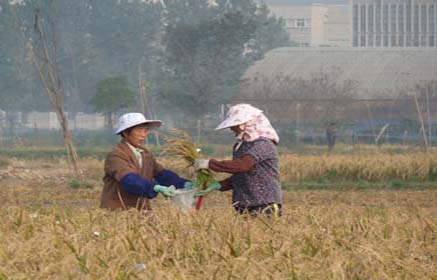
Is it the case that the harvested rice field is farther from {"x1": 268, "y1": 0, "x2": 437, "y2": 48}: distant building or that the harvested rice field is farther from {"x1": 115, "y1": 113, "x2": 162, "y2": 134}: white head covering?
{"x1": 268, "y1": 0, "x2": 437, "y2": 48}: distant building

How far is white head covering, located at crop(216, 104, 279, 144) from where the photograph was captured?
32.2 feet

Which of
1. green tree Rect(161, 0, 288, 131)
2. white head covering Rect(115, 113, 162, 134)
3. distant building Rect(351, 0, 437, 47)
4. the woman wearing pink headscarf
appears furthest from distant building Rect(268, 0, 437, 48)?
the woman wearing pink headscarf

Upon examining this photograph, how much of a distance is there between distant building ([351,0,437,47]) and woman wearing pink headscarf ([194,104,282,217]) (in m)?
86.9

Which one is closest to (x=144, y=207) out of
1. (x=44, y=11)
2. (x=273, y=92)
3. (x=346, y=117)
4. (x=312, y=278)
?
(x=312, y=278)

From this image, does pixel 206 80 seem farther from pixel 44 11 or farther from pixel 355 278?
pixel 355 278

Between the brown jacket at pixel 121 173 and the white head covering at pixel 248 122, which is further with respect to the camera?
the brown jacket at pixel 121 173

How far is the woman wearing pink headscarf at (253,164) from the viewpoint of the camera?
32.3 ft

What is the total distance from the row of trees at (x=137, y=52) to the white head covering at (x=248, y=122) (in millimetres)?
40491

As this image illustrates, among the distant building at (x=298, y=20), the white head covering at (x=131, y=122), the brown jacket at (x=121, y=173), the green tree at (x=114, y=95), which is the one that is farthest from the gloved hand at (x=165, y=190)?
the distant building at (x=298, y=20)

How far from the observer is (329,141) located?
41.4m

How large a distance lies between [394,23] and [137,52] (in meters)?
36.6

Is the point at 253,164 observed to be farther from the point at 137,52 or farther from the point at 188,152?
the point at 137,52

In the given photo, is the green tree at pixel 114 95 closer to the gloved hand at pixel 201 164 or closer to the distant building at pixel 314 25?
the gloved hand at pixel 201 164

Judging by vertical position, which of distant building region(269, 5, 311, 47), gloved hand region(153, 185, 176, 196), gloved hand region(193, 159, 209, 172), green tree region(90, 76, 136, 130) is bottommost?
green tree region(90, 76, 136, 130)
